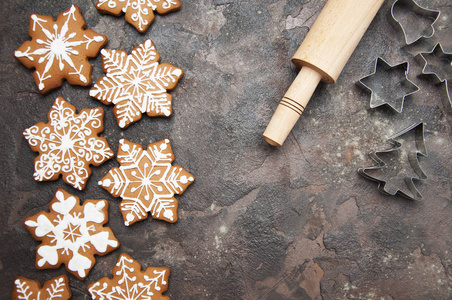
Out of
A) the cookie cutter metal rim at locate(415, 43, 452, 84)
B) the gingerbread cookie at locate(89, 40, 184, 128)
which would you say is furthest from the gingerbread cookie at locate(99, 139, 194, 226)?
the cookie cutter metal rim at locate(415, 43, 452, 84)

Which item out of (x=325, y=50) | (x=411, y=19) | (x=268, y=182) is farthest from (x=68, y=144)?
(x=411, y=19)

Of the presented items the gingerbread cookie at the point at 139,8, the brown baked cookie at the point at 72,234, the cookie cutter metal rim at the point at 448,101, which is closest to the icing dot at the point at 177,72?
the gingerbread cookie at the point at 139,8

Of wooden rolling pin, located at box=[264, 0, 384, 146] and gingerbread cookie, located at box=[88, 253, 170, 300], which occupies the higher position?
wooden rolling pin, located at box=[264, 0, 384, 146]

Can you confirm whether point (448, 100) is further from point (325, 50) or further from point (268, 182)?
point (268, 182)

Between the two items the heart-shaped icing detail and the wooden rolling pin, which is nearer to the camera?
the wooden rolling pin

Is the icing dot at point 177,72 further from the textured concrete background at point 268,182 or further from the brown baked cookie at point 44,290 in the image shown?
the brown baked cookie at point 44,290

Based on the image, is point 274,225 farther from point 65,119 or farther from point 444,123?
point 65,119

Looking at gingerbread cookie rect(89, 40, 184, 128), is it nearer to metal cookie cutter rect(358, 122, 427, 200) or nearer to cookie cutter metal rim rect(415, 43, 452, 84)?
metal cookie cutter rect(358, 122, 427, 200)
